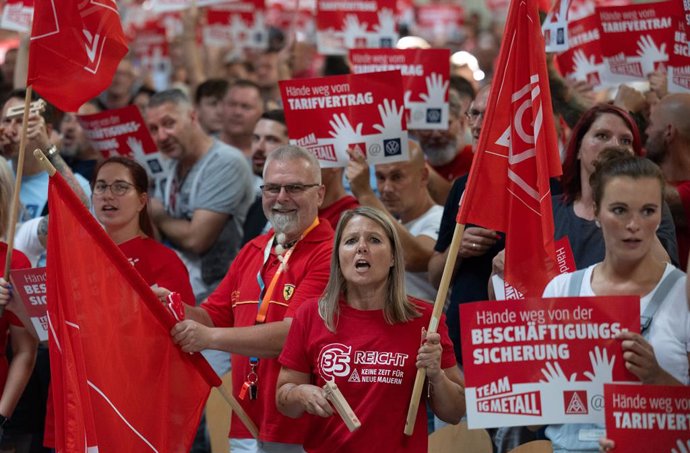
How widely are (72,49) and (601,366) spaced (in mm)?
3139

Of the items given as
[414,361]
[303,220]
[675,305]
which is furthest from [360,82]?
[675,305]

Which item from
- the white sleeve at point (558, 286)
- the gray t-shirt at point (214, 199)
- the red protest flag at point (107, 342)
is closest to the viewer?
the white sleeve at point (558, 286)

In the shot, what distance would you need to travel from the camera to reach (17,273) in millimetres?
5707

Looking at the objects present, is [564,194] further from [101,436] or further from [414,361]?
[101,436]

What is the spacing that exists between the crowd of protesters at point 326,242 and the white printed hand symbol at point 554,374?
0.84 ft

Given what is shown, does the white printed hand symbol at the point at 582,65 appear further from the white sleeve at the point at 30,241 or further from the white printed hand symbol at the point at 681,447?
the white printed hand symbol at the point at 681,447

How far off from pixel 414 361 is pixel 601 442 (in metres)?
0.94

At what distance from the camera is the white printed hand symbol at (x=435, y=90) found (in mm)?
7578

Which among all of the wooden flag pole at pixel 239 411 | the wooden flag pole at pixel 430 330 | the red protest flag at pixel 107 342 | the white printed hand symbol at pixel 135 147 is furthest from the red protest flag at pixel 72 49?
the wooden flag pole at pixel 430 330

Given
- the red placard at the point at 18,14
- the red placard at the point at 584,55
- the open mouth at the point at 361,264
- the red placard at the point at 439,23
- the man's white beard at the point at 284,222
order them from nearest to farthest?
the open mouth at the point at 361,264 → the man's white beard at the point at 284,222 → the red placard at the point at 584,55 → the red placard at the point at 18,14 → the red placard at the point at 439,23

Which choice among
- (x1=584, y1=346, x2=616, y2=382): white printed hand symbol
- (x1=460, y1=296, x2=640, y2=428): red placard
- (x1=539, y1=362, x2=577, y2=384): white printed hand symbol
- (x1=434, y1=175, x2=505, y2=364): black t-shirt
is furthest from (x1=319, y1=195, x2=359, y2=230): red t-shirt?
(x1=584, y1=346, x2=616, y2=382): white printed hand symbol

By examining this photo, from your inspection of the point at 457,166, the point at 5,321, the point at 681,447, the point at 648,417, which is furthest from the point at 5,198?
the point at 681,447

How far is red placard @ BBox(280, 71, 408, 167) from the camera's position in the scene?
6.62 meters

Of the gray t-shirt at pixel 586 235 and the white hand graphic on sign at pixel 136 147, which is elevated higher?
the white hand graphic on sign at pixel 136 147
